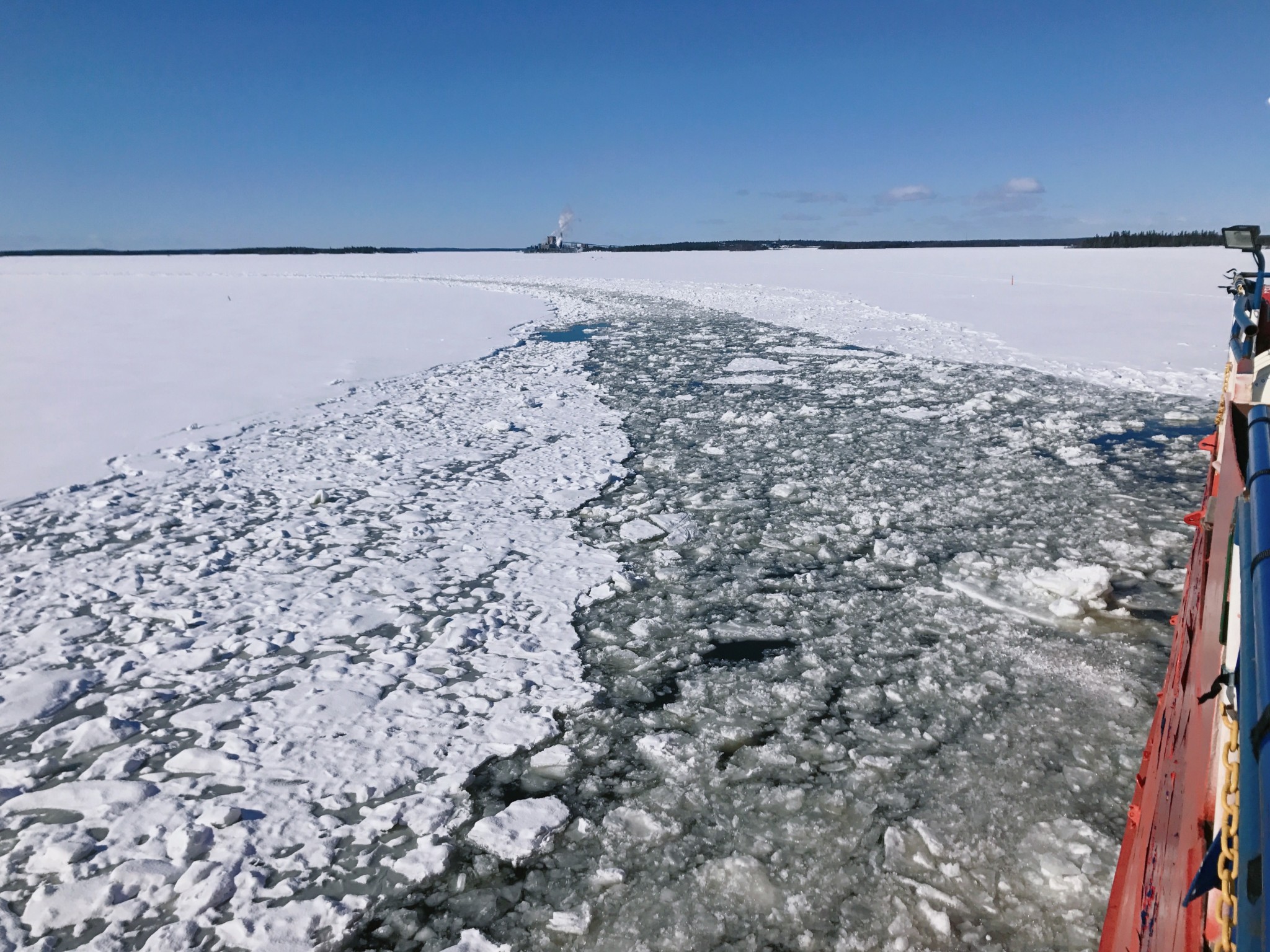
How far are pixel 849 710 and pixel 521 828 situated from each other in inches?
50.9

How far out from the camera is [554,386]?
9.34 meters

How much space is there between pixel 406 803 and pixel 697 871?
95 centimetres

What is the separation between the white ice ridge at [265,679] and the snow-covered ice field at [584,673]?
0.05 feet

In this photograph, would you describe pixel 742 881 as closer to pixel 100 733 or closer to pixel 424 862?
pixel 424 862

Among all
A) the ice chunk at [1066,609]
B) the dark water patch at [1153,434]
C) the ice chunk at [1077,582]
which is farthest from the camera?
the dark water patch at [1153,434]

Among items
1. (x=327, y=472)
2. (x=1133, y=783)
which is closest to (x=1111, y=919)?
(x=1133, y=783)

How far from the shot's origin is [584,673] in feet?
10.5

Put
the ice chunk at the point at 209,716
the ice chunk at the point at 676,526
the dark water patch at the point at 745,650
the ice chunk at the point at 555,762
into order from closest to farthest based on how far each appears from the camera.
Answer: the ice chunk at the point at 555,762, the ice chunk at the point at 209,716, the dark water patch at the point at 745,650, the ice chunk at the point at 676,526

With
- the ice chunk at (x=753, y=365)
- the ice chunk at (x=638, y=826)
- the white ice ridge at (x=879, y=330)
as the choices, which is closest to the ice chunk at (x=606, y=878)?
the ice chunk at (x=638, y=826)

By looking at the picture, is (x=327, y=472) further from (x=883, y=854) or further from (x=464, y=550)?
(x=883, y=854)

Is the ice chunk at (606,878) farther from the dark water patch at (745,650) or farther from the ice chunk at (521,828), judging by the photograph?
the dark water patch at (745,650)

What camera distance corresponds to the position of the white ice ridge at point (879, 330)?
9.23 m

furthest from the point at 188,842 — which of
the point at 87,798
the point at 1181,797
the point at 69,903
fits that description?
the point at 1181,797

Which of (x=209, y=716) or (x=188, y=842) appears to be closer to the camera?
(x=188, y=842)
